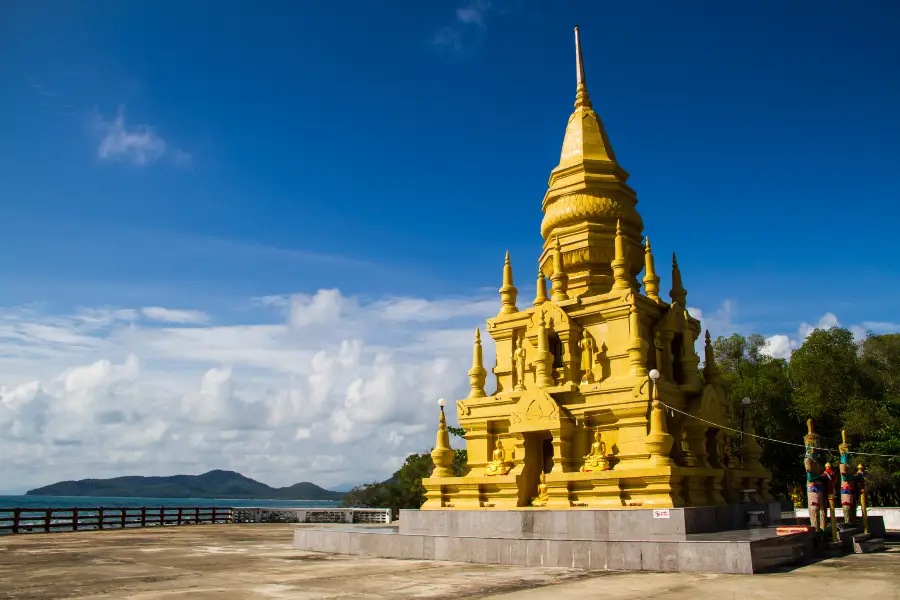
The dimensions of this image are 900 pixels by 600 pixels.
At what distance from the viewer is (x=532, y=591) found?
42.9 feet

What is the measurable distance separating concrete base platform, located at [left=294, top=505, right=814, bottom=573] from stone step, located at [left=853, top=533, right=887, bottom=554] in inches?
86.8

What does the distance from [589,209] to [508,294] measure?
4.39 metres

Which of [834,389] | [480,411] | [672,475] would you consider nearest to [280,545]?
[480,411]

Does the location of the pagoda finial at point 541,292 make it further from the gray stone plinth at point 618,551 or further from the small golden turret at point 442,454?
the gray stone plinth at point 618,551

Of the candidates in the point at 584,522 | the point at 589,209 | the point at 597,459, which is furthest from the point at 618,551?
the point at 589,209

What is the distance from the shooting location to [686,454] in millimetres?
22891

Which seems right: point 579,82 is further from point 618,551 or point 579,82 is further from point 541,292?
point 618,551

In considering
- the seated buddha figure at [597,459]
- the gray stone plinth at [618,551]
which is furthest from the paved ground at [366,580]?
the seated buddha figure at [597,459]

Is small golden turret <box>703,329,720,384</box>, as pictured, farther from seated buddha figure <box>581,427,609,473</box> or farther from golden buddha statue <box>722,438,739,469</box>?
seated buddha figure <box>581,427,609,473</box>

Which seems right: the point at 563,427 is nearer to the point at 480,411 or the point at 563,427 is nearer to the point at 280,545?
the point at 480,411

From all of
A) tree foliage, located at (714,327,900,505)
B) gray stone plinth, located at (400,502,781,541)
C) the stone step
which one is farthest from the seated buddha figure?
tree foliage, located at (714,327,900,505)

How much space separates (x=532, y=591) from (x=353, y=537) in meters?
9.71

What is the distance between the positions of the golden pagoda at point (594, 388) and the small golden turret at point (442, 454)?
5cm

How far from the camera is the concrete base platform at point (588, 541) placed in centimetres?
1556
